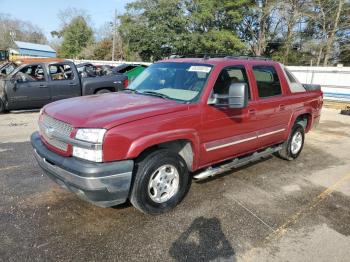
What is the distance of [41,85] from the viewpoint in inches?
413

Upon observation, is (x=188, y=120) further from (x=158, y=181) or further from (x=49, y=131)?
(x=49, y=131)

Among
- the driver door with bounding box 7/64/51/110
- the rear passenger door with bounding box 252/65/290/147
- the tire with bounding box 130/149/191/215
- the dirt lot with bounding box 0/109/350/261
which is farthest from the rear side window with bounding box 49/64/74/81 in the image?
the tire with bounding box 130/149/191/215

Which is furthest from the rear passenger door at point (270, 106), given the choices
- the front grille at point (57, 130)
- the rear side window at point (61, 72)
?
the rear side window at point (61, 72)

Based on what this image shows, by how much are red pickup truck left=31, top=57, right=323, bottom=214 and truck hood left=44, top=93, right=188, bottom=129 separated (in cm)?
Result: 1

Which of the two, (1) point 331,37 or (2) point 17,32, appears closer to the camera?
(1) point 331,37

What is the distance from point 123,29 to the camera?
124ft

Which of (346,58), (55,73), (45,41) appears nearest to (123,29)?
(346,58)

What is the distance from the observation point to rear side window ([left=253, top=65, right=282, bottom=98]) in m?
5.20

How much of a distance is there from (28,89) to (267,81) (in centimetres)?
775

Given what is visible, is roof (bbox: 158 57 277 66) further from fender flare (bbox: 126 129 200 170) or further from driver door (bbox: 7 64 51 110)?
driver door (bbox: 7 64 51 110)

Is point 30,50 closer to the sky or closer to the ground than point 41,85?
closer to the sky

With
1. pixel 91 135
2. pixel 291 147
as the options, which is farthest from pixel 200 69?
pixel 291 147

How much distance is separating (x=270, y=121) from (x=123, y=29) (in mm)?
35029

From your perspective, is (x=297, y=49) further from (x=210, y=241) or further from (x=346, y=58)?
(x=210, y=241)
